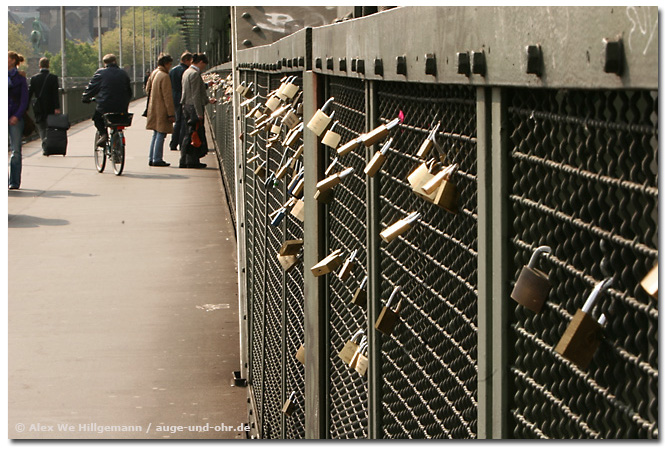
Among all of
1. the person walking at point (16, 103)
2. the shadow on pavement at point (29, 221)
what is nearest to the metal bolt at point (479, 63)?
the shadow on pavement at point (29, 221)

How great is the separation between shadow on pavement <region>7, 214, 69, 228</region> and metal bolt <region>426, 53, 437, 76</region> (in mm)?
10181

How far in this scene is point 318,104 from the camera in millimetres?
3178

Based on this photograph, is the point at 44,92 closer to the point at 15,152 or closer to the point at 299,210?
the point at 15,152

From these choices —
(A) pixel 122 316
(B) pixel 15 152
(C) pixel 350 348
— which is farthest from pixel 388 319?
(B) pixel 15 152

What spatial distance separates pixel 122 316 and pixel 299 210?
169 inches

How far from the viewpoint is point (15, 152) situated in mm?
13820

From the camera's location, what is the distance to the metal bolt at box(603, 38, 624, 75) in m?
1.04

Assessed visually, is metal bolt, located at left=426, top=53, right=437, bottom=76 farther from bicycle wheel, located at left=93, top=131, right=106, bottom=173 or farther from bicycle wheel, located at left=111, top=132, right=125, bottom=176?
bicycle wheel, located at left=93, top=131, right=106, bottom=173

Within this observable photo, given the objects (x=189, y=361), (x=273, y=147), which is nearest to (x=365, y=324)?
(x=273, y=147)

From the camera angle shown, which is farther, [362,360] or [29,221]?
[29,221]

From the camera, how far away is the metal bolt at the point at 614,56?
40.8 inches

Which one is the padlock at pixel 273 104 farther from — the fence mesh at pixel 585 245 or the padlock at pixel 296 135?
the fence mesh at pixel 585 245

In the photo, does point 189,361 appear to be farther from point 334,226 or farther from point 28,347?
point 334,226

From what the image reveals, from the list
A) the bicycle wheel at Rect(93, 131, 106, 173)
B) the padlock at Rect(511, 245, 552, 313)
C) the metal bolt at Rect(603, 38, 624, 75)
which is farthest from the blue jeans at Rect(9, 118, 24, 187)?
the metal bolt at Rect(603, 38, 624, 75)
